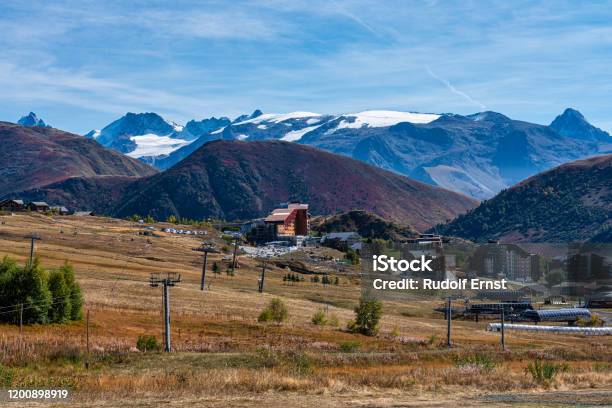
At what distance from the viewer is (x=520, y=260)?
→ 596 feet

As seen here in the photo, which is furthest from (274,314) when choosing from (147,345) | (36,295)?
(147,345)

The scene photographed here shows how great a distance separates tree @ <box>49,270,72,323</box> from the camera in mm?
59969

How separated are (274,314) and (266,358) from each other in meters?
29.4

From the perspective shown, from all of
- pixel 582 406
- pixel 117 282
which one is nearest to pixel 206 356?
pixel 582 406

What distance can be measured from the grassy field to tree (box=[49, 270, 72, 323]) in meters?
1.26

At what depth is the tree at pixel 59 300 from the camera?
59969 mm

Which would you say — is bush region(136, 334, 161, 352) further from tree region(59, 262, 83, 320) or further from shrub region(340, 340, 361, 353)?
shrub region(340, 340, 361, 353)

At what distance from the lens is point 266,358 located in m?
46.0

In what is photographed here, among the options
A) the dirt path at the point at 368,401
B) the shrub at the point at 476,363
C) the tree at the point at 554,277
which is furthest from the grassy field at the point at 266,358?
the tree at the point at 554,277

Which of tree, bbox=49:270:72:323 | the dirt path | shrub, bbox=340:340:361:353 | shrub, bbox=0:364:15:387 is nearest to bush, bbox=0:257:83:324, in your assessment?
tree, bbox=49:270:72:323

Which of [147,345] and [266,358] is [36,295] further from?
[266,358]

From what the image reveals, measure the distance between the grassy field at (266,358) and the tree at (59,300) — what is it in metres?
1.26

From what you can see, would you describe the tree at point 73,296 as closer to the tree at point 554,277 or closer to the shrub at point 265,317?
the shrub at point 265,317

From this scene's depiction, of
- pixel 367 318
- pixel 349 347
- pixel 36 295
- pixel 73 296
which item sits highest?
pixel 36 295
